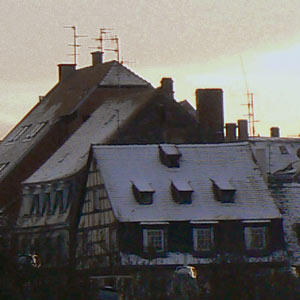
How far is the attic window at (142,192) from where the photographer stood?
282ft

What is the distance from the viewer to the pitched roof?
107 metres

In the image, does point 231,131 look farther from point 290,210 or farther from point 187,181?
point 187,181

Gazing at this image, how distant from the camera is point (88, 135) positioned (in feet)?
329

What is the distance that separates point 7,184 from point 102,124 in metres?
8.05

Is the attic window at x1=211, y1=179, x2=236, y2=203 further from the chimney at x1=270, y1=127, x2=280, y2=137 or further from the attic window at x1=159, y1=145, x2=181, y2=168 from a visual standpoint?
the chimney at x1=270, y1=127, x2=280, y2=137

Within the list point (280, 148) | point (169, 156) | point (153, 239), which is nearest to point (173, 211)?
point (153, 239)

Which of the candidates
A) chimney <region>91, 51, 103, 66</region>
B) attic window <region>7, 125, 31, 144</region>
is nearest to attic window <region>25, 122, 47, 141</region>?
attic window <region>7, 125, 31, 144</region>

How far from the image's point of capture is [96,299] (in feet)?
207

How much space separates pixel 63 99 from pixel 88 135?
10719 mm

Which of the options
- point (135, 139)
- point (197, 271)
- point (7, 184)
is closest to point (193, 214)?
point (197, 271)

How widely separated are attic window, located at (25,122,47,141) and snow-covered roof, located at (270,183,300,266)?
20.6m

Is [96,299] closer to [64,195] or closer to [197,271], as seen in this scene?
[197,271]

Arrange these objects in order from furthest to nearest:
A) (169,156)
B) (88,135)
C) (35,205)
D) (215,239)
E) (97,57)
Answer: (97,57)
(88,135)
(35,205)
(169,156)
(215,239)

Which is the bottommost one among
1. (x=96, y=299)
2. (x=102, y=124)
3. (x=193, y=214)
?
(x=96, y=299)
